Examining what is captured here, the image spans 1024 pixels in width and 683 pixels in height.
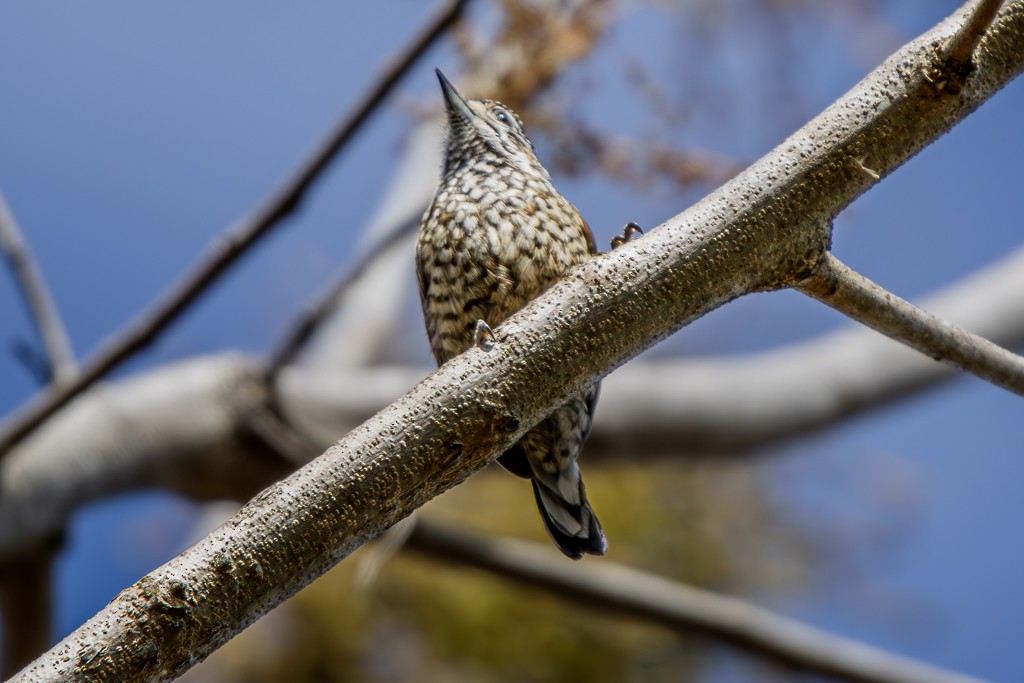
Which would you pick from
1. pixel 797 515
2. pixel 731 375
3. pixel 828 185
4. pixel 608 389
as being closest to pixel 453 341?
pixel 828 185

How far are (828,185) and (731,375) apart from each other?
2.05 meters

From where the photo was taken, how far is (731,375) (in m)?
3.38

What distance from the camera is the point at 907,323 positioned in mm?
1469

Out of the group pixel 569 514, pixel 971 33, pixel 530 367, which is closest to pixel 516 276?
pixel 569 514

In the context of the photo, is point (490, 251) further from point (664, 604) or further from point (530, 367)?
point (664, 604)

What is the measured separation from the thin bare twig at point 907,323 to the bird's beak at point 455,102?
113 cm

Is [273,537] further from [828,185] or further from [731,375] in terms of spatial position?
[731,375]

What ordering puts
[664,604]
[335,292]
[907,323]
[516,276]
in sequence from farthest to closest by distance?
[664,604] < [335,292] < [516,276] < [907,323]

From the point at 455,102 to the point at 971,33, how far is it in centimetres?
125

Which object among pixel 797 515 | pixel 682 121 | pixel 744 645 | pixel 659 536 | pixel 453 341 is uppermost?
pixel 682 121

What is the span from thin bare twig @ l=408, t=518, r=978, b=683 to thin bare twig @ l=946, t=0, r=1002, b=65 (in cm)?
182

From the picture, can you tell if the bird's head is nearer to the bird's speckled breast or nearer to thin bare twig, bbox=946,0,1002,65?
the bird's speckled breast

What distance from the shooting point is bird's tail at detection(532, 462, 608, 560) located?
201cm

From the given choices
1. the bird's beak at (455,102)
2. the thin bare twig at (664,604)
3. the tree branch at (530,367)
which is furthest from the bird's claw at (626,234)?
the thin bare twig at (664,604)
